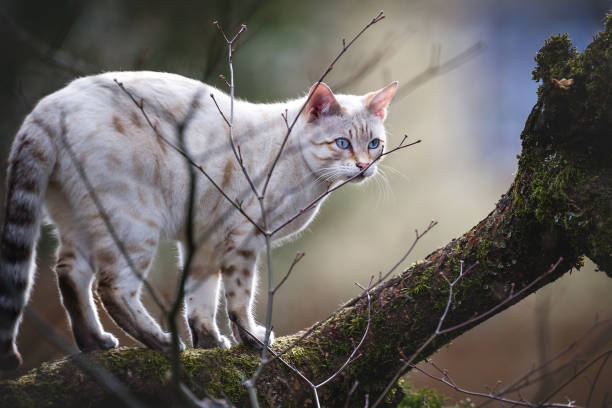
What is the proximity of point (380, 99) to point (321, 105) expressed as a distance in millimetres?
478

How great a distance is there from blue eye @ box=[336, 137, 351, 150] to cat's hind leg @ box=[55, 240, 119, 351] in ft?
6.05

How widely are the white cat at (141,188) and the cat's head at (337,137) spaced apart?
0.01 metres

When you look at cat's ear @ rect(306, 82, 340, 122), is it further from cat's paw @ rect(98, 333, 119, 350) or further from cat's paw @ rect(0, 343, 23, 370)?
cat's paw @ rect(0, 343, 23, 370)

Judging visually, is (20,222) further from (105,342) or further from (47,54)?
(47,54)

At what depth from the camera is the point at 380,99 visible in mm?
4020

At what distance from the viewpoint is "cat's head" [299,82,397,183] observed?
3768 mm

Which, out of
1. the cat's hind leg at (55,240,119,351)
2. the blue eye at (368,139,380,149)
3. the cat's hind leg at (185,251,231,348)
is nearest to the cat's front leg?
the cat's hind leg at (185,251,231,348)

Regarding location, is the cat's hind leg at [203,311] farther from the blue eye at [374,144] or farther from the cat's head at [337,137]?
the blue eye at [374,144]

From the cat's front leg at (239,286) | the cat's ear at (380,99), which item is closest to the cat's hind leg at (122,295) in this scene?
the cat's front leg at (239,286)

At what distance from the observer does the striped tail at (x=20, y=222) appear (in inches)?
101

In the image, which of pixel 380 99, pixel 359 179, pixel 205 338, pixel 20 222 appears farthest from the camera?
pixel 380 99

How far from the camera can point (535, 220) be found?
286 centimetres

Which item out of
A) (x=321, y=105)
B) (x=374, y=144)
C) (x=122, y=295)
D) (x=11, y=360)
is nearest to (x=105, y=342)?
(x=122, y=295)

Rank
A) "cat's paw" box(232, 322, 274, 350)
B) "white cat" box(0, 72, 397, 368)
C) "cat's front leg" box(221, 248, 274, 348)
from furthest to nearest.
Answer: "cat's front leg" box(221, 248, 274, 348), "cat's paw" box(232, 322, 274, 350), "white cat" box(0, 72, 397, 368)
